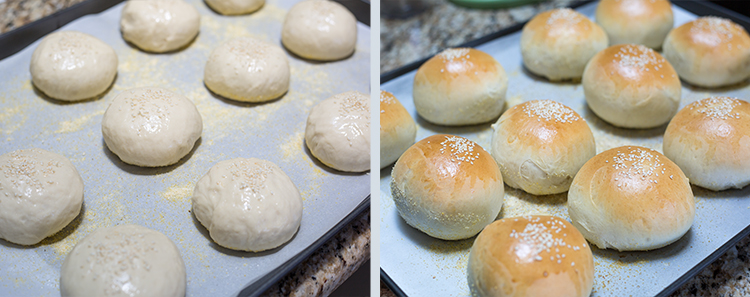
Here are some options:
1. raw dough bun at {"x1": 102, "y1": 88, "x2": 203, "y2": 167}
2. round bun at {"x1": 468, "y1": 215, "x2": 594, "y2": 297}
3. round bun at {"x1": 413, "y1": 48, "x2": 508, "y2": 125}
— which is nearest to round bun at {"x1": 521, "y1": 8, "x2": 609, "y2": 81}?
round bun at {"x1": 413, "y1": 48, "x2": 508, "y2": 125}

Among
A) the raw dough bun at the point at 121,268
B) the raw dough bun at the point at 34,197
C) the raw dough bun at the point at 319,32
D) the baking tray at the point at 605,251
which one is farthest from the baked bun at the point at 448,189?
the raw dough bun at the point at 34,197

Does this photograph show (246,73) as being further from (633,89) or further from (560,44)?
(633,89)

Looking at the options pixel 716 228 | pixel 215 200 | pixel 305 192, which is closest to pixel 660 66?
pixel 716 228

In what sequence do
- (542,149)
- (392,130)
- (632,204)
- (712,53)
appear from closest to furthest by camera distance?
(632,204) < (542,149) < (392,130) < (712,53)

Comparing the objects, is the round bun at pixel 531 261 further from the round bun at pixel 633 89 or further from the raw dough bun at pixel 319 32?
the raw dough bun at pixel 319 32

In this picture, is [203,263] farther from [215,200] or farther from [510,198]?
[510,198]

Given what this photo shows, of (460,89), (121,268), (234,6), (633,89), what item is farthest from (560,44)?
(121,268)
